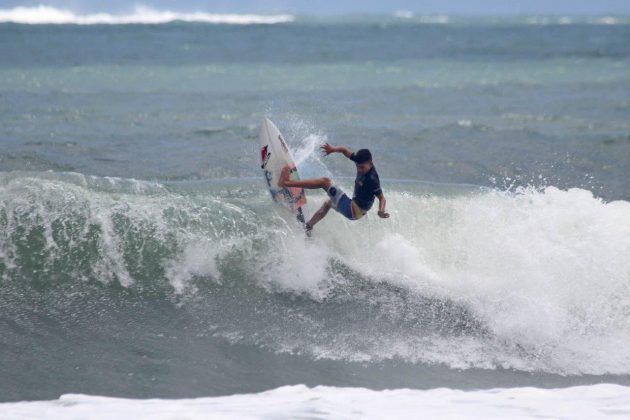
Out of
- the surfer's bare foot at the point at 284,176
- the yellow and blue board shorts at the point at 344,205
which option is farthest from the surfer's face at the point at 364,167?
the surfer's bare foot at the point at 284,176

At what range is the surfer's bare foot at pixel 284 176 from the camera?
29.5 ft

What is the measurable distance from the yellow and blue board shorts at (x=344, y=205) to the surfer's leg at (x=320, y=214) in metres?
0.16

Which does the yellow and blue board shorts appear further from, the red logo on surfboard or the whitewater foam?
the whitewater foam

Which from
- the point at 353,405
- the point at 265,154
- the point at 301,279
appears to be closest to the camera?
the point at 353,405

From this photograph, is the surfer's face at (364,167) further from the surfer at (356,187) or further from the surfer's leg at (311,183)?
the surfer's leg at (311,183)

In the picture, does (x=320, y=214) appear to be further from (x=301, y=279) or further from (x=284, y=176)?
(x=301, y=279)

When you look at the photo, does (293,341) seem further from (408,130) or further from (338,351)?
(408,130)

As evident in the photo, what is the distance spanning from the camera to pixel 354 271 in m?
8.90

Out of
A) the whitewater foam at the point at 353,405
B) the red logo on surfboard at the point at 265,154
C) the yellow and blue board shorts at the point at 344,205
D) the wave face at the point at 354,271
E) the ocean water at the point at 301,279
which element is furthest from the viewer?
the red logo on surfboard at the point at 265,154

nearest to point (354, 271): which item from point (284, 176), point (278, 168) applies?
point (284, 176)

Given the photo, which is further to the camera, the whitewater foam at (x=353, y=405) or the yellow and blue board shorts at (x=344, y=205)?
the yellow and blue board shorts at (x=344, y=205)

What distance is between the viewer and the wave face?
774 centimetres

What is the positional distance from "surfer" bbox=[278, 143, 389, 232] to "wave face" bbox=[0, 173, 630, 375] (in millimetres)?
531

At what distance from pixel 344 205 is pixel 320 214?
1.33 feet
